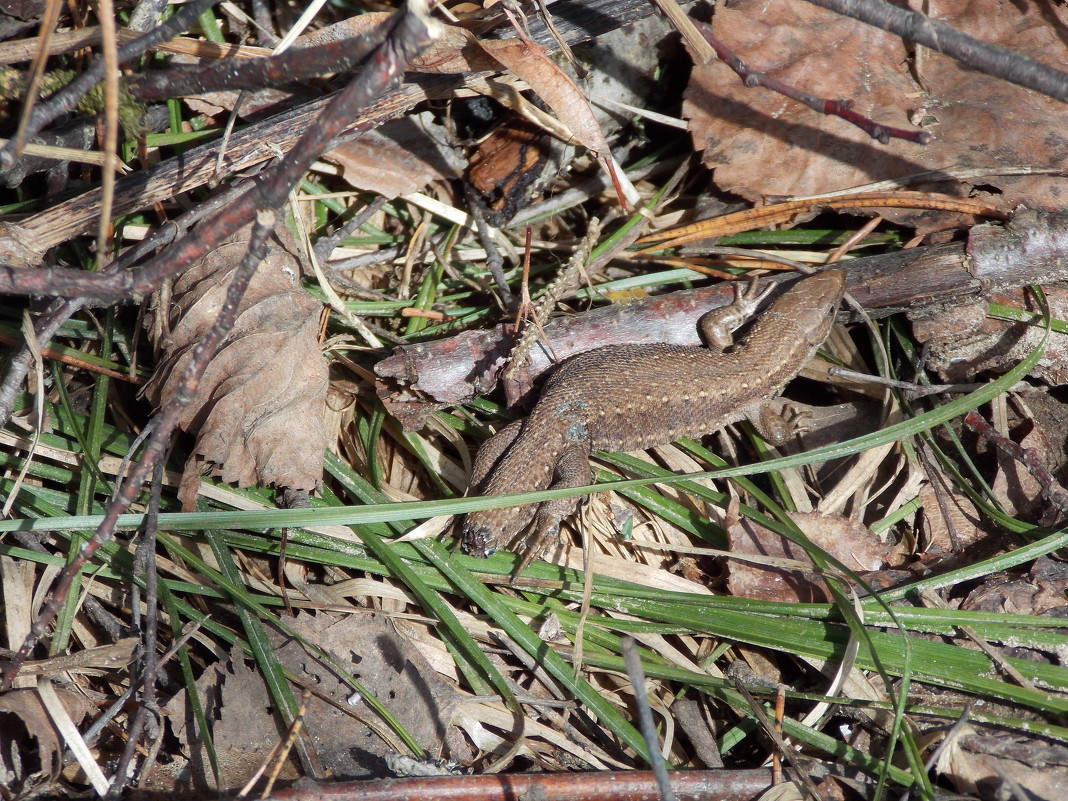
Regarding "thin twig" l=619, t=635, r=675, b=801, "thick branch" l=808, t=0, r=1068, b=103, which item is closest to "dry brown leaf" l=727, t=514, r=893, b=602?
"thin twig" l=619, t=635, r=675, b=801

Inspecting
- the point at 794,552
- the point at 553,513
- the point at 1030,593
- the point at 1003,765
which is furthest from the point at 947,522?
the point at 553,513

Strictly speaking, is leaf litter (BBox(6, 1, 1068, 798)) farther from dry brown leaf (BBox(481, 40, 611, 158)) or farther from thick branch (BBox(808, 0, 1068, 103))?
thick branch (BBox(808, 0, 1068, 103))

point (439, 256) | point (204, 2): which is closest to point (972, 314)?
A: point (439, 256)

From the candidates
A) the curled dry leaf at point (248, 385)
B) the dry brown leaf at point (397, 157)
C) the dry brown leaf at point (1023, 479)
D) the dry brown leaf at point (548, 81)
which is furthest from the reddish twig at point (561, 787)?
the dry brown leaf at point (397, 157)

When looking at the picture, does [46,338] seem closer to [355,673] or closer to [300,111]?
[300,111]

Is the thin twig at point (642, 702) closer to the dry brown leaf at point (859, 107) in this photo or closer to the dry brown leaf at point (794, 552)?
the dry brown leaf at point (794, 552)

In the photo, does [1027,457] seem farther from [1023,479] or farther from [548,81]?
[548,81]

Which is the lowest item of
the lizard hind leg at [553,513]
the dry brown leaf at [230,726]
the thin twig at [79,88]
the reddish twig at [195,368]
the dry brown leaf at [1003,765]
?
the dry brown leaf at [230,726]
